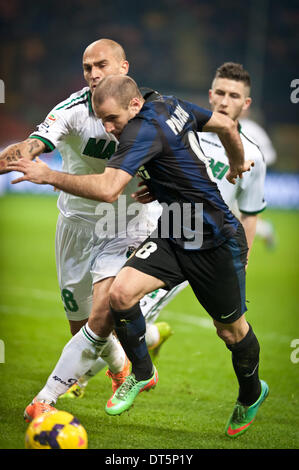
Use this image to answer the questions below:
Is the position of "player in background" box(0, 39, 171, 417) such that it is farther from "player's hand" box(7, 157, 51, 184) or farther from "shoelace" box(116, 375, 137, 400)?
"shoelace" box(116, 375, 137, 400)

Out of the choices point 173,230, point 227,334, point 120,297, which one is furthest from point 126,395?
→ point 173,230

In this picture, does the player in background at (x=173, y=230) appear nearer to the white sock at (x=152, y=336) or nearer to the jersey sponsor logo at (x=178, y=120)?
the jersey sponsor logo at (x=178, y=120)

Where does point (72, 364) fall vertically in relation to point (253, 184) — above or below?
below

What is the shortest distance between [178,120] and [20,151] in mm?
948

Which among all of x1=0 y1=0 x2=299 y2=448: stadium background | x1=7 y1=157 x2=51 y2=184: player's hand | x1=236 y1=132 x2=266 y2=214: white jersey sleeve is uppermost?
x1=7 y1=157 x2=51 y2=184: player's hand


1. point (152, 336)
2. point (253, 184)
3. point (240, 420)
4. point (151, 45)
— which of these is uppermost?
point (253, 184)

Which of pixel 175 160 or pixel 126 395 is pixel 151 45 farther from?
pixel 126 395

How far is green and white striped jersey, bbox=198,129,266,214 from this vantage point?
532 cm

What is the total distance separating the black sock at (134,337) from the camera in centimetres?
408

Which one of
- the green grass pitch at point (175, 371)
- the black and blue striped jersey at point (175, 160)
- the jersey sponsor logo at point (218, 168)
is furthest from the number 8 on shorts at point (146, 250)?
the jersey sponsor logo at point (218, 168)

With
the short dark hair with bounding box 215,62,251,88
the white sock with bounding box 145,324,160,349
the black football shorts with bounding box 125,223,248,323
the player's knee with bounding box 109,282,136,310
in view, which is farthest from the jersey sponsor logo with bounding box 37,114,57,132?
the white sock with bounding box 145,324,160,349

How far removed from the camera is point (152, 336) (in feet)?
19.1

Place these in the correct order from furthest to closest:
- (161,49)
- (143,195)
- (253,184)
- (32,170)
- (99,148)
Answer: (161,49), (253,184), (99,148), (143,195), (32,170)
